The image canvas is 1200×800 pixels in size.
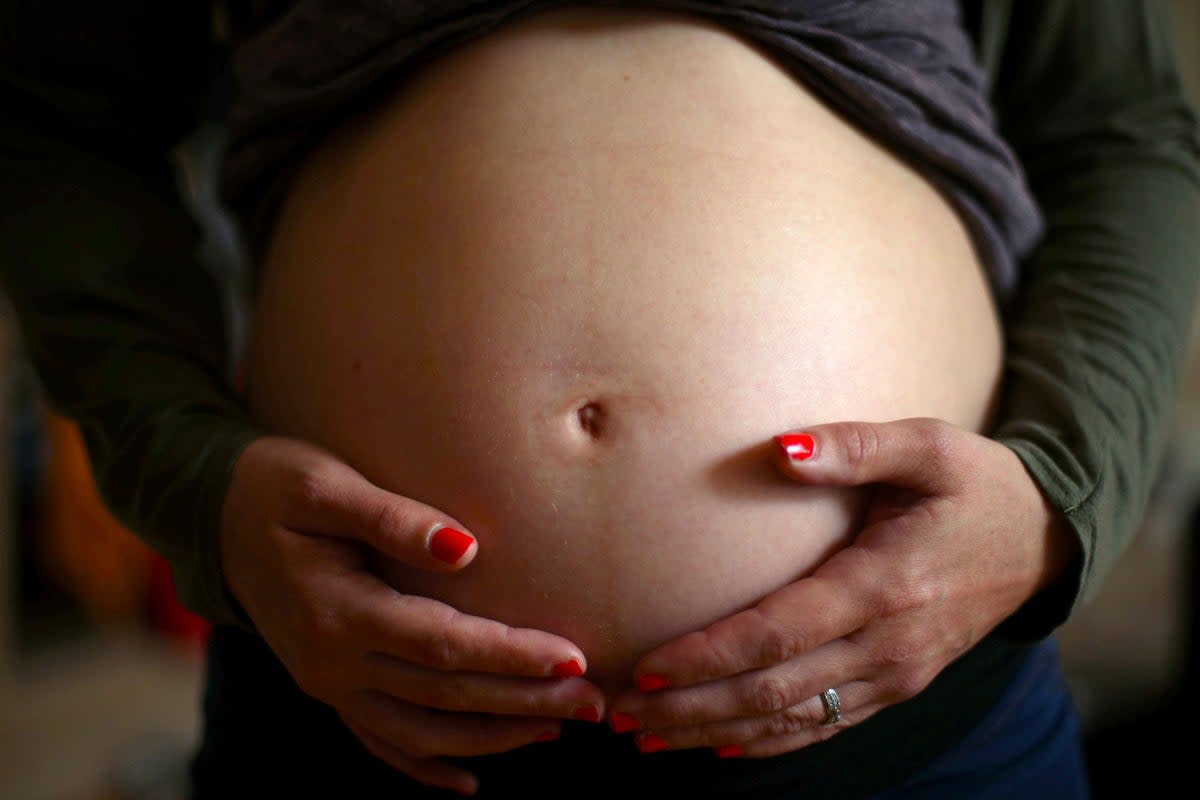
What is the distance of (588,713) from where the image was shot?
0.54m

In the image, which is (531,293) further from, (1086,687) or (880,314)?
(1086,687)

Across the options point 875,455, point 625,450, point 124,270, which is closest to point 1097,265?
point 875,455

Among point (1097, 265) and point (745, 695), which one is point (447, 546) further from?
point (1097, 265)

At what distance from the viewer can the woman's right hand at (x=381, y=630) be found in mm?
531

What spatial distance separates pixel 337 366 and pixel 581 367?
0.55ft

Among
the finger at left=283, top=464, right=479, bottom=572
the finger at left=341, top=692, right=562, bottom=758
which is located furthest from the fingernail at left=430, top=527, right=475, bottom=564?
the finger at left=341, top=692, right=562, bottom=758

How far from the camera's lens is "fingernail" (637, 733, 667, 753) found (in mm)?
548

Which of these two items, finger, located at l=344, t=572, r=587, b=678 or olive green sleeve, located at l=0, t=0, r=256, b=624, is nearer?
finger, located at l=344, t=572, r=587, b=678

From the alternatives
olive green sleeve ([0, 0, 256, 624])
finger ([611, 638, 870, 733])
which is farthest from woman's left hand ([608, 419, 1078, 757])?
olive green sleeve ([0, 0, 256, 624])

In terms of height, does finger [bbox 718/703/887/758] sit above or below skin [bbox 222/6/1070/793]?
below

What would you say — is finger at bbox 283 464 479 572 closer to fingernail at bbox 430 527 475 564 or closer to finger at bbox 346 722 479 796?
fingernail at bbox 430 527 475 564

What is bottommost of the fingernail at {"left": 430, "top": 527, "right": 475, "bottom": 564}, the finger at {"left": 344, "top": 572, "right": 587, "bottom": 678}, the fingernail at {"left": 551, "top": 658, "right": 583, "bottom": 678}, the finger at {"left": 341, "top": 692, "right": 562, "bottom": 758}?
the finger at {"left": 341, "top": 692, "right": 562, "bottom": 758}

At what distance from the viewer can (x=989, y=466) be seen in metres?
0.57

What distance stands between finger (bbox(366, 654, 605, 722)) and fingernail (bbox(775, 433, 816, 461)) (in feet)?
0.57
